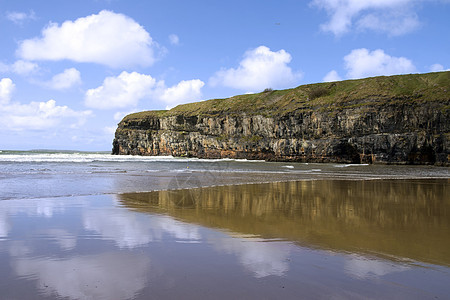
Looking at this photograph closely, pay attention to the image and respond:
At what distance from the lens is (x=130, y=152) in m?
79.9

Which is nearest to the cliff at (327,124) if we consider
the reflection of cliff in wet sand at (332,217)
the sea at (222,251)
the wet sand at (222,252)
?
the reflection of cliff in wet sand at (332,217)

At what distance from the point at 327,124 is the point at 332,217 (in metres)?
44.4

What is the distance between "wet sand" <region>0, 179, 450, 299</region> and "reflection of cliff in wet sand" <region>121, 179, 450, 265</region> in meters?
0.03

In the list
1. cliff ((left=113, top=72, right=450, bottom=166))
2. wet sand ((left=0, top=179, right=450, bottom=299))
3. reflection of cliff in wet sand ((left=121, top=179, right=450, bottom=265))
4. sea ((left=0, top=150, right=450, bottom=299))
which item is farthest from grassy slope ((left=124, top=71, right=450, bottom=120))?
sea ((left=0, top=150, right=450, bottom=299))

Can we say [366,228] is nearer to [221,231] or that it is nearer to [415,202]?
[221,231]

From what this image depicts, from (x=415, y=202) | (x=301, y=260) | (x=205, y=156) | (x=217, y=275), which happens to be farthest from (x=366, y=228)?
(x=205, y=156)

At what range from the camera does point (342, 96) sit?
50.8m

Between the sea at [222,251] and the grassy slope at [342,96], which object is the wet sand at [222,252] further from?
the grassy slope at [342,96]

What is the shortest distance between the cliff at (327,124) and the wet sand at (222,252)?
122 ft

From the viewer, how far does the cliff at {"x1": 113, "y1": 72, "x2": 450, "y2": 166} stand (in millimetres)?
39938

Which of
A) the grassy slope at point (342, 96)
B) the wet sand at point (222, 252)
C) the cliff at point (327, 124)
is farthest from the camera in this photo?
the grassy slope at point (342, 96)

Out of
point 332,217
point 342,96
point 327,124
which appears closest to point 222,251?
point 332,217

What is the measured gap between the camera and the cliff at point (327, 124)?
39938 mm

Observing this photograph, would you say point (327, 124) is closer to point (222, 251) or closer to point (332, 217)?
point (332, 217)
